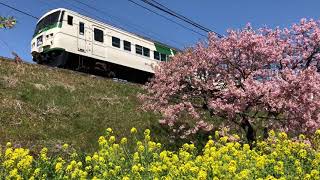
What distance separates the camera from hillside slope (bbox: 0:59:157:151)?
15.6 metres

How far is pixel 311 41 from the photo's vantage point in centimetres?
1780

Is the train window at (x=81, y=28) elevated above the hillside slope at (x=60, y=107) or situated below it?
above

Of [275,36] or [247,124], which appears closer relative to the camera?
[247,124]

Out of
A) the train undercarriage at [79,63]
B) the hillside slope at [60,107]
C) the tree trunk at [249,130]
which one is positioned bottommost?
the tree trunk at [249,130]

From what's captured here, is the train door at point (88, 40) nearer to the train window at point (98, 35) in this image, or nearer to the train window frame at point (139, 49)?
the train window at point (98, 35)

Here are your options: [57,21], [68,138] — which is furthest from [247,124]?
[57,21]

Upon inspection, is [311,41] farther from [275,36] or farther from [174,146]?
[174,146]

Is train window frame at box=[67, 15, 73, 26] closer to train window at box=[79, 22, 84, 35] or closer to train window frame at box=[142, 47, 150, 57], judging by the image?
train window at box=[79, 22, 84, 35]

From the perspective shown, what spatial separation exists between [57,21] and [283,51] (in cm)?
1084

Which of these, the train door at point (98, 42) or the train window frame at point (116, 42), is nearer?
the train door at point (98, 42)

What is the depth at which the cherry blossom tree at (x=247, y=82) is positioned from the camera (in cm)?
1587

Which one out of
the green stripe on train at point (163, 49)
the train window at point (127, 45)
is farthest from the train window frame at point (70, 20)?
the green stripe on train at point (163, 49)

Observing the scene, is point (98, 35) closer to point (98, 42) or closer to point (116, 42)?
point (98, 42)

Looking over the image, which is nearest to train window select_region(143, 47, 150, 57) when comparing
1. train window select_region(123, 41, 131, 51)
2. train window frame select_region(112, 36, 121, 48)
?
train window select_region(123, 41, 131, 51)
